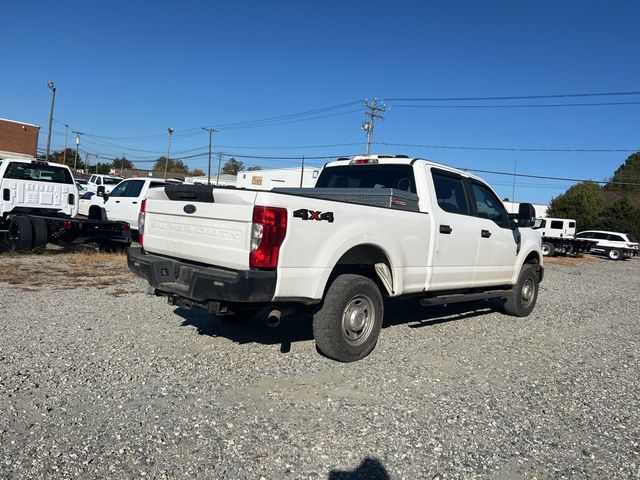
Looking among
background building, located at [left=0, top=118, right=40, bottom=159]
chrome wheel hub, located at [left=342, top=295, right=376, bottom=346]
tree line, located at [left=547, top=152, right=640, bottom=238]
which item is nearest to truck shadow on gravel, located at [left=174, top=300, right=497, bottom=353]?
chrome wheel hub, located at [left=342, top=295, right=376, bottom=346]

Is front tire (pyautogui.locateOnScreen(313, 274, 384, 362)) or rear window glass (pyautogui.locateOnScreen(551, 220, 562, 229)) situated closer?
front tire (pyautogui.locateOnScreen(313, 274, 384, 362))

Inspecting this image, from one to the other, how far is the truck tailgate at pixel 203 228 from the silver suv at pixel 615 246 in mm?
34553

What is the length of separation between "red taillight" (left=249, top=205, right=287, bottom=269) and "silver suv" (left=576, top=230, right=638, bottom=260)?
34.7m

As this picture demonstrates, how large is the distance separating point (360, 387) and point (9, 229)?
10161 mm

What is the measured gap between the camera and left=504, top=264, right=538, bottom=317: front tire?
26.8 ft

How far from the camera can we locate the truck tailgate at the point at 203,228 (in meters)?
4.33

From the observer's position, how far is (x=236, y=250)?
4367 millimetres

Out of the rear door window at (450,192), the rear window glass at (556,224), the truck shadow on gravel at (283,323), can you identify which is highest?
the rear window glass at (556,224)

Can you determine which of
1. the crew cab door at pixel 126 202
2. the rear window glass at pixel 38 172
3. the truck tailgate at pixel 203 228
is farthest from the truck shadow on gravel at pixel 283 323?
the rear window glass at pixel 38 172

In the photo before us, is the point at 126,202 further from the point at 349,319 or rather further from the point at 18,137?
the point at 18,137

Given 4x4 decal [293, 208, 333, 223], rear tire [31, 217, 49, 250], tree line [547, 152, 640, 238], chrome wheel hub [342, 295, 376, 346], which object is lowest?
chrome wheel hub [342, 295, 376, 346]

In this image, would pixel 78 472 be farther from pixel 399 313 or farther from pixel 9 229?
pixel 9 229

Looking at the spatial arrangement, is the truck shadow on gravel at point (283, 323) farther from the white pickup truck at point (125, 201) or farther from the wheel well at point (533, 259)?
→ the white pickup truck at point (125, 201)

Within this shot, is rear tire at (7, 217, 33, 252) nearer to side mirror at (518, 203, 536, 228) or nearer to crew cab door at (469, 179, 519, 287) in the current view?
crew cab door at (469, 179, 519, 287)
